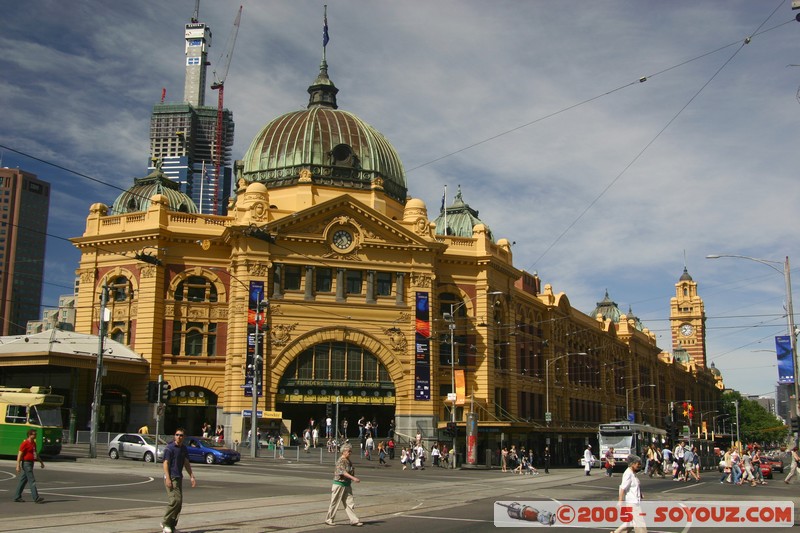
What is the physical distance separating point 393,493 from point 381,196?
4074 cm

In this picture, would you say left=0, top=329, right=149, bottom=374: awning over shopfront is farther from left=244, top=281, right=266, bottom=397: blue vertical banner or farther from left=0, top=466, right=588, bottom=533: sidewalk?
left=0, top=466, right=588, bottom=533: sidewalk

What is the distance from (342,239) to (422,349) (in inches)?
382

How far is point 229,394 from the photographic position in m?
56.5

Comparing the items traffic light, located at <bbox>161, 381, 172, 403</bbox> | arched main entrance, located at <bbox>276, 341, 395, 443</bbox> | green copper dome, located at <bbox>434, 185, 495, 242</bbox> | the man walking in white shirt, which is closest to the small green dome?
green copper dome, located at <bbox>434, 185, 495, 242</bbox>

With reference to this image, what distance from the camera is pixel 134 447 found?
138 feet

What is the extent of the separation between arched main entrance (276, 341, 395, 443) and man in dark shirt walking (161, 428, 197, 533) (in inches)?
1576

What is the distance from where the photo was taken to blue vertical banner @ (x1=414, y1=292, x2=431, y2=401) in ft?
196

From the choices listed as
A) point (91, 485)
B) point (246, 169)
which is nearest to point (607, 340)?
point (246, 169)

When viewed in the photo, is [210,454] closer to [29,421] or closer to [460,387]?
[29,421]

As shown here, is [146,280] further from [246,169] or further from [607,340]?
[607,340]

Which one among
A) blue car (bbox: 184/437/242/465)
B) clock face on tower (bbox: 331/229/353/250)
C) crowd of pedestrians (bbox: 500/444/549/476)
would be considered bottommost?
crowd of pedestrians (bbox: 500/444/549/476)

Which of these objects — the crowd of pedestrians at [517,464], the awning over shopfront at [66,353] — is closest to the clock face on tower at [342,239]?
the awning over shopfront at [66,353]

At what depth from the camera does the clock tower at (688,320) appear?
589 ft

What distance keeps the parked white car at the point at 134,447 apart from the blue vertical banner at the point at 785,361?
30297 mm
